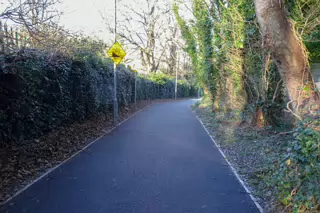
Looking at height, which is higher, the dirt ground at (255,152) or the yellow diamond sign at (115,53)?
the yellow diamond sign at (115,53)

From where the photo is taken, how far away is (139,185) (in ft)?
17.4

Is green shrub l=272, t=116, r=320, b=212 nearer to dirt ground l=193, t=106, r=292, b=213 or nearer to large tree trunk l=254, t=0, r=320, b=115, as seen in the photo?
dirt ground l=193, t=106, r=292, b=213

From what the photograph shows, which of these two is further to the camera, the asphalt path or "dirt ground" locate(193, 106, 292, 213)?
"dirt ground" locate(193, 106, 292, 213)

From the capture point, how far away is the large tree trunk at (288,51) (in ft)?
18.3

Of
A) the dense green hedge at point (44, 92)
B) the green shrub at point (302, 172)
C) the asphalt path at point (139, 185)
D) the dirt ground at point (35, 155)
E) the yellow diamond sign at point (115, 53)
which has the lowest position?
the asphalt path at point (139, 185)

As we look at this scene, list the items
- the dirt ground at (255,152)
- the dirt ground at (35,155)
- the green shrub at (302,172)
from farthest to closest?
the dirt ground at (35,155)
the dirt ground at (255,152)
the green shrub at (302,172)

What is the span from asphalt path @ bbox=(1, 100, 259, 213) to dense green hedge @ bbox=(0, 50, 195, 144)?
1.38 meters

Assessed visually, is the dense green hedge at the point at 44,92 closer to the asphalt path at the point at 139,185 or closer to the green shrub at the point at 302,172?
the asphalt path at the point at 139,185

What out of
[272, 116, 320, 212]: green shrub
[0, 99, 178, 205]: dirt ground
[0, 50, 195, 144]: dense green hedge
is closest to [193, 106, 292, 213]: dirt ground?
[272, 116, 320, 212]: green shrub

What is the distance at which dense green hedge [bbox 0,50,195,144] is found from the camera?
245 inches

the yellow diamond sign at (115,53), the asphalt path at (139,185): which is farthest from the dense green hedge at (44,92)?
the asphalt path at (139,185)

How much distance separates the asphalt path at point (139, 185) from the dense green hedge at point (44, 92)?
138 centimetres

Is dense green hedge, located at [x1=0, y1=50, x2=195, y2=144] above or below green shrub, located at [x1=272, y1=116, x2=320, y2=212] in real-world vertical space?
above

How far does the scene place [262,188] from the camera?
17.0 ft
